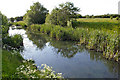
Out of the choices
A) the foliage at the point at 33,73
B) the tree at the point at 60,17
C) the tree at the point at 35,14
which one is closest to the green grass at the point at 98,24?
the tree at the point at 60,17

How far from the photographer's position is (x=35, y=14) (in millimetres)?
46812

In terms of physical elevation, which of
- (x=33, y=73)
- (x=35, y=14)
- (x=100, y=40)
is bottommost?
(x=33, y=73)

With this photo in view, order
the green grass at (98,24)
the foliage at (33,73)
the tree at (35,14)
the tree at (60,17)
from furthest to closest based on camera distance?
the tree at (35,14), the tree at (60,17), the green grass at (98,24), the foliage at (33,73)

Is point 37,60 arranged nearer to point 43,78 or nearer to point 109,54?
point 43,78

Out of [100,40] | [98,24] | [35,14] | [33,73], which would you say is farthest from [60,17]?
[33,73]

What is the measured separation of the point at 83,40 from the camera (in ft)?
55.6

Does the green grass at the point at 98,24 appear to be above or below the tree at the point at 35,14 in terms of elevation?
below

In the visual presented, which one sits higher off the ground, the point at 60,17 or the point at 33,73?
the point at 60,17

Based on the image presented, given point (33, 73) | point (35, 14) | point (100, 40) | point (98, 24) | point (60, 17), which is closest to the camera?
point (33, 73)

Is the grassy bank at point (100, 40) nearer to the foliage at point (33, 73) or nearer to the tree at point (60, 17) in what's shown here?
the foliage at point (33, 73)

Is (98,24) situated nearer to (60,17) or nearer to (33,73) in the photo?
(60,17)

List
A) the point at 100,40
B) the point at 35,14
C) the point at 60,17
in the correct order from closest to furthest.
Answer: the point at 100,40 → the point at 60,17 → the point at 35,14

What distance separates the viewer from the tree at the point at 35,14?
46625mm

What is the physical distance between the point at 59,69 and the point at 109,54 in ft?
17.9
